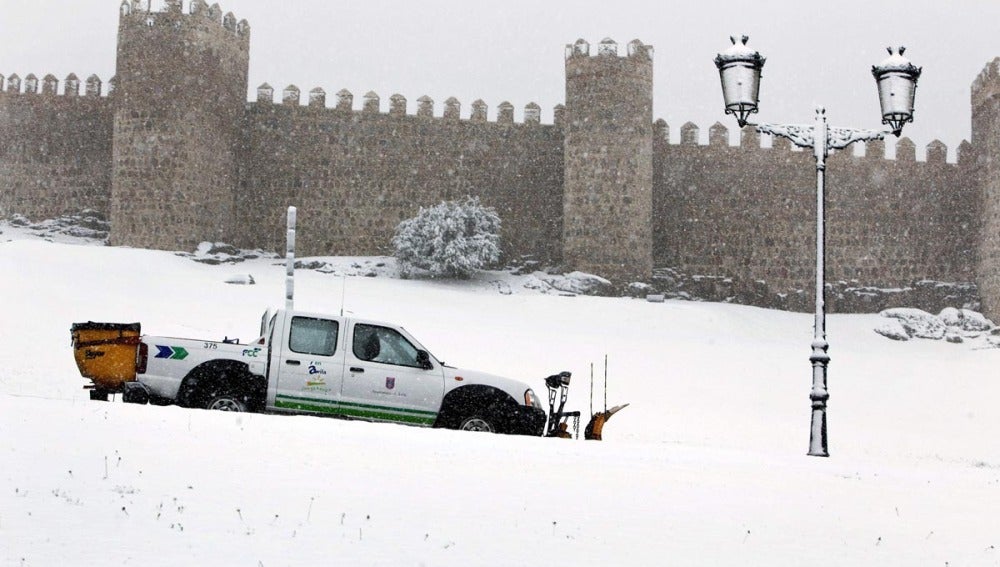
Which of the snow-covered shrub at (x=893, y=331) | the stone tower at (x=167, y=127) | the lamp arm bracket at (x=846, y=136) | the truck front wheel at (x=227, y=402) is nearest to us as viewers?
the truck front wheel at (x=227, y=402)

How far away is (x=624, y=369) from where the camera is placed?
794 inches

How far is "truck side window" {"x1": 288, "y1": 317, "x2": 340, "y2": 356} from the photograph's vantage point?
10.7m

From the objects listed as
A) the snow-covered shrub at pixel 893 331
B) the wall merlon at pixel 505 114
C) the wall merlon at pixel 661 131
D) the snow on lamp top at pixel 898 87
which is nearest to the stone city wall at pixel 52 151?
the wall merlon at pixel 505 114

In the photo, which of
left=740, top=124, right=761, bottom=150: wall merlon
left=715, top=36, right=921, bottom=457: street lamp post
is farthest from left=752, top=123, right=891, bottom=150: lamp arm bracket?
left=740, top=124, right=761, bottom=150: wall merlon

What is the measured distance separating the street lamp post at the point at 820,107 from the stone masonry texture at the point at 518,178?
57.4 feet

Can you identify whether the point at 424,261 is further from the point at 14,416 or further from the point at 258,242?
the point at 14,416

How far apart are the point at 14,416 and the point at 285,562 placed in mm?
3664

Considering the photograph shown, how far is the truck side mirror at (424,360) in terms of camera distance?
10617 mm

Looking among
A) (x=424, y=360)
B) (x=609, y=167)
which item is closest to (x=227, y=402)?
(x=424, y=360)

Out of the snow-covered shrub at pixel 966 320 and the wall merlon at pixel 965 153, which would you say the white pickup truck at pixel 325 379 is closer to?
the snow-covered shrub at pixel 966 320

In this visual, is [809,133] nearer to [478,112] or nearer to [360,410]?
[360,410]

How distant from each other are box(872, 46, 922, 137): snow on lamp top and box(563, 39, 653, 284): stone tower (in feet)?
57.9

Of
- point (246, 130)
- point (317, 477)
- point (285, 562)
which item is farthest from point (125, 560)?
point (246, 130)

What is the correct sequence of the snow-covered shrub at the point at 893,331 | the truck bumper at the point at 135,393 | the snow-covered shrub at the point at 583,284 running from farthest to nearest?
the snow-covered shrub at the point at 893,331, the snow-covered shrub at the point at 583,284, the truck bumper at the point at 135,393
